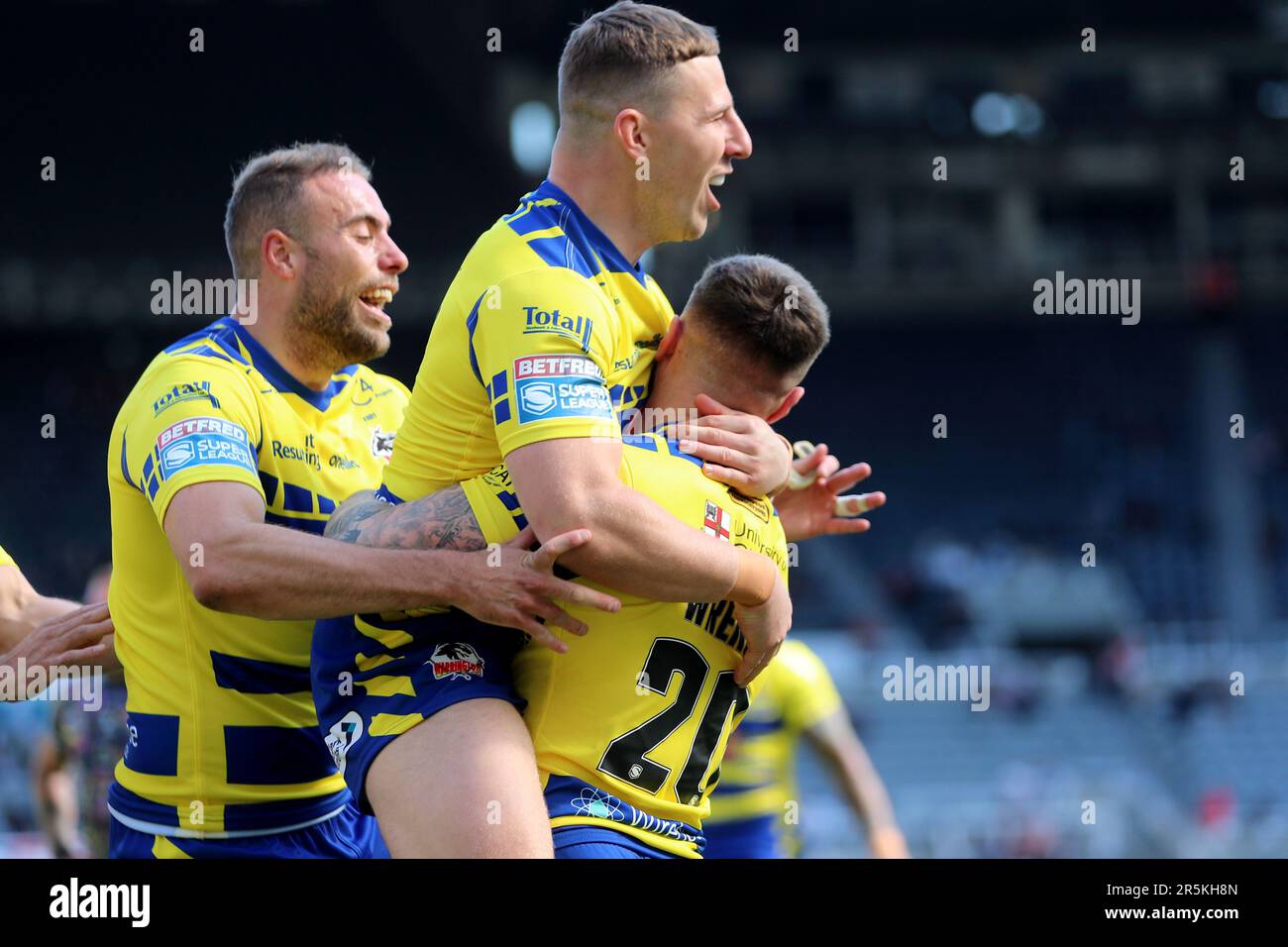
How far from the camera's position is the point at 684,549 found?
2770 mm

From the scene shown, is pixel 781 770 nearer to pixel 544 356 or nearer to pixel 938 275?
pixel 544 356

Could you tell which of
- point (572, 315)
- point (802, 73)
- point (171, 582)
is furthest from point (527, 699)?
point (802, 73)

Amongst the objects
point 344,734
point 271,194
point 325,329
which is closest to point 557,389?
point 344,734

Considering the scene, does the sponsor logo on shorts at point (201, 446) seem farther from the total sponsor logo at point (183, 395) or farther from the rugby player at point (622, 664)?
the rugby player at point (622, 664)

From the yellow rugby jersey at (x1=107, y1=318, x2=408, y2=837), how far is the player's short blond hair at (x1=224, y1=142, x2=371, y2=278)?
1.15ft

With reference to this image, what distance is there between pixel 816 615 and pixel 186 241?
10.8 meters

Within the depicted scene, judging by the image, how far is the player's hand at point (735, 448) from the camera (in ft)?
9.80

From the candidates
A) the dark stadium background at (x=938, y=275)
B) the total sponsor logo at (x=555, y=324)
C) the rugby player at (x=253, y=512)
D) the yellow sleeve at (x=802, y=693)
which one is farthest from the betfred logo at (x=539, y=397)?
the dark stadium background at (x=938, y=275)

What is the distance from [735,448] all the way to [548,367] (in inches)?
Answer: 18.3

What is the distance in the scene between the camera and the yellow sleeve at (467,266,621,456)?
2.76 m

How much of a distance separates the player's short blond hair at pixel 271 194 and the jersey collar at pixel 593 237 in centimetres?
102

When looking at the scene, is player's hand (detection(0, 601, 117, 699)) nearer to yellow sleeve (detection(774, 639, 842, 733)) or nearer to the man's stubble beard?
the man's stubble beard

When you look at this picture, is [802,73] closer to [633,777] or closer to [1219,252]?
[1219,252]
